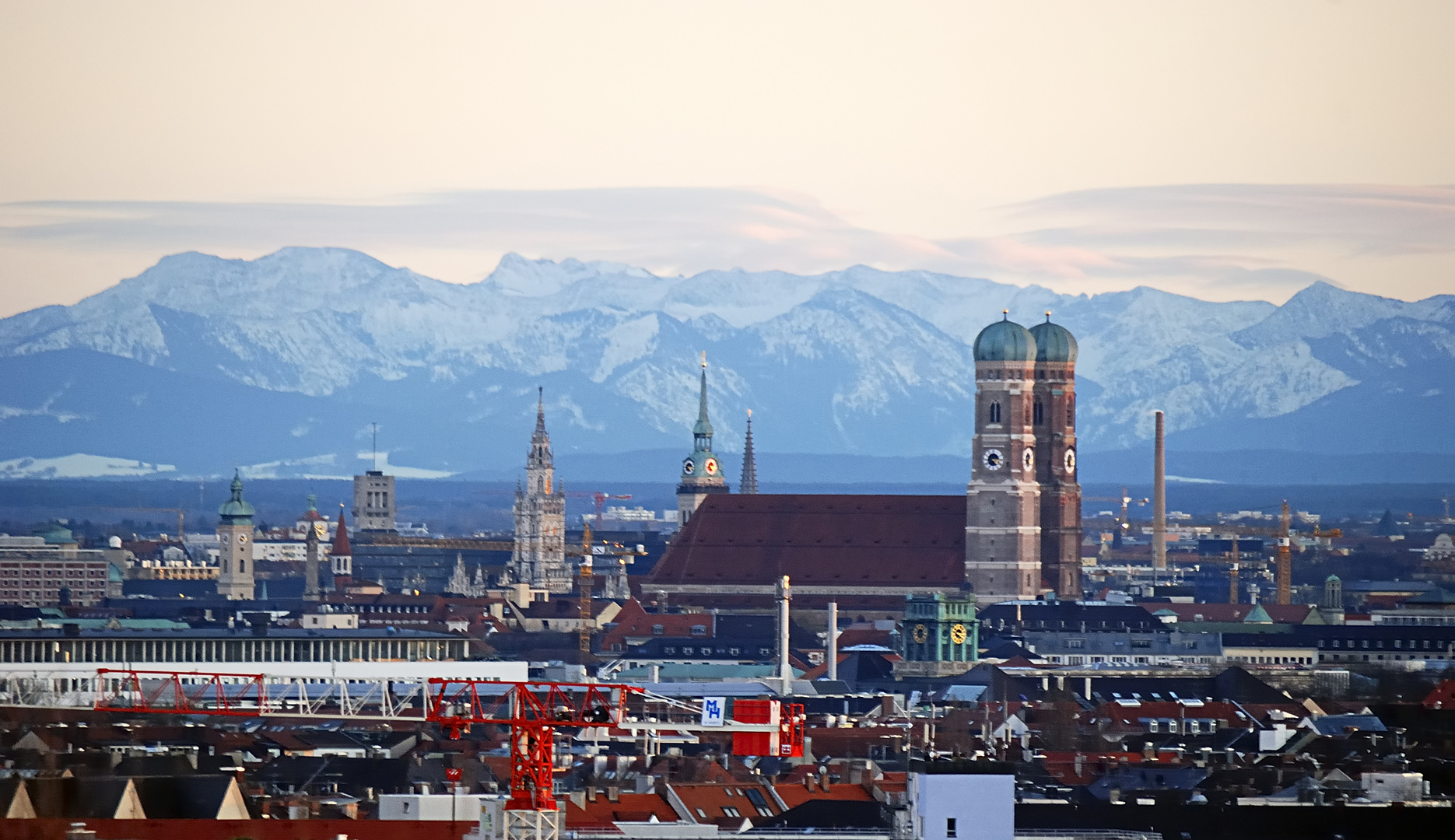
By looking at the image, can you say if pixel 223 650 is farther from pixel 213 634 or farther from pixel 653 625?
pixel 653 625

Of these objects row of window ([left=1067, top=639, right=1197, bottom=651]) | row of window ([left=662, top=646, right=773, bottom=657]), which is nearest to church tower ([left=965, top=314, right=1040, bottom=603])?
row of window ([left=662, top=646, right=773, bottom=657])

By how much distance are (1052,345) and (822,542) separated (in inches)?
501

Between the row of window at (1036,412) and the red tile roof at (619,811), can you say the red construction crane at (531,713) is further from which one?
the row of window at (1036,412)

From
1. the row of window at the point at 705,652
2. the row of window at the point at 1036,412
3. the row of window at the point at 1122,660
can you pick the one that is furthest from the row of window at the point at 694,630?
the row of window at the point at 1122,660

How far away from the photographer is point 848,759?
7450 centimetres

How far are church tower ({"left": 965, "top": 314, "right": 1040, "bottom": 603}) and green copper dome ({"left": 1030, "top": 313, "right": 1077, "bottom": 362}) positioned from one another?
2.55 feet

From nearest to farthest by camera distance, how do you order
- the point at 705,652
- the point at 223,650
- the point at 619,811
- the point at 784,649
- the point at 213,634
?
the point at 619,811, the point at 784,649, the point at 223,650, the point at 213,634, the point at 705,652

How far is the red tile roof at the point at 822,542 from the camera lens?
153 m

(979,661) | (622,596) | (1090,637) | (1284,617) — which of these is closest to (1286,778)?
(979,661)

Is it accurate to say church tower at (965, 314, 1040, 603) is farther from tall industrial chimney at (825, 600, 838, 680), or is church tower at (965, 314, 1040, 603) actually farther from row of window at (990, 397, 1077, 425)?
tall industrial chimney at (825, 600, 838, 680)

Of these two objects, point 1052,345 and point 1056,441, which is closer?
point 1052,345

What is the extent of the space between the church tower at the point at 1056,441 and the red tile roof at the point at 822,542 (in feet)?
11.8

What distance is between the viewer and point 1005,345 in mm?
150500

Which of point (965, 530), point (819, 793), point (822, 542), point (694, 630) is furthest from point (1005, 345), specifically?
point (819, 793)
